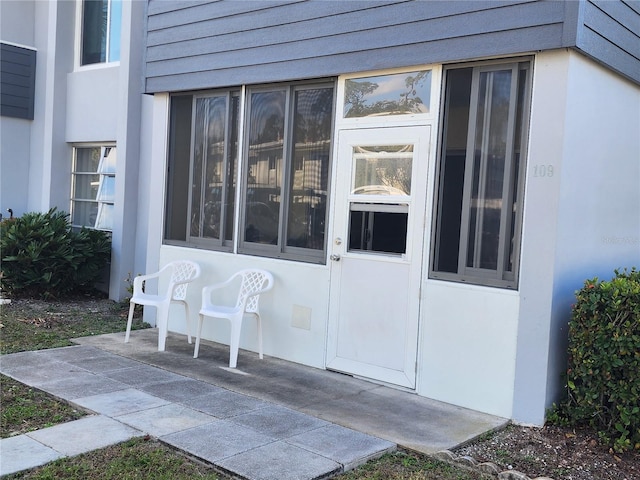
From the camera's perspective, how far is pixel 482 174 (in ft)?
15.7

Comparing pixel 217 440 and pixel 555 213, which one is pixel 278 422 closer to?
pixel 217 440

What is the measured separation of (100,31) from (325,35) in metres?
5.59

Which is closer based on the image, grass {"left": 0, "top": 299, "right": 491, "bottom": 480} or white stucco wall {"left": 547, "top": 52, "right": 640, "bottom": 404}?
grass {"left": 0, "top": 299, "right": 491, "bottom": 480}

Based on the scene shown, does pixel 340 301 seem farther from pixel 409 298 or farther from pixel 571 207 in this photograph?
pixel 571 207

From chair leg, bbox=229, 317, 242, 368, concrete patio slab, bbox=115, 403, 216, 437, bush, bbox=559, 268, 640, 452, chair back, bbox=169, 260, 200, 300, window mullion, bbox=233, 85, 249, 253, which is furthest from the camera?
chair back, bbox=169, 260, 200, 300

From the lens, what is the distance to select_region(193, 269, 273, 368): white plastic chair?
18.6 feet

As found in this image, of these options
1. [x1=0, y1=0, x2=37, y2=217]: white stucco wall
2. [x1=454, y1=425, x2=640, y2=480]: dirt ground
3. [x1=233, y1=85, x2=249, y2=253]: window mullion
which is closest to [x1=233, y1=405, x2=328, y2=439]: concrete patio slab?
[x1=454, y1=425, x2=640, y2=480]: dirt ground

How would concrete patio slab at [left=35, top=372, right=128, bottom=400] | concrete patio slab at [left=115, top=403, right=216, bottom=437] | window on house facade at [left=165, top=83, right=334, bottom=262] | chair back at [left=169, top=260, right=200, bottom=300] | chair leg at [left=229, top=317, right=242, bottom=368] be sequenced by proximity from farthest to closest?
chair back at [left=169, top=260, right=200, bottom=300], window on house facade at [left=165, top=83, right=334, bottom=262], chair leg at [left=229, top=317, right=242, bottom=368], concrete patio slab at [left=35, top=372, right=128, bottom=400], concrete patio slab at [left=115, top=403, right=216, bottom=437]

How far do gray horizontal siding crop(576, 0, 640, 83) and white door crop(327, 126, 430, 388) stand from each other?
1328mm

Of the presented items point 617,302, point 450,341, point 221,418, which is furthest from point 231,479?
point 617,302

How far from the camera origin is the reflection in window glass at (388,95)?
202 inches

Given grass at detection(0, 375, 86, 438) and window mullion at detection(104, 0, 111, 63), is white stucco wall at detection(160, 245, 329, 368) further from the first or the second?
window mullion at detection(104, 0, 111, 63)

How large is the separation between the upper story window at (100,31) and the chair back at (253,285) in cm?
506

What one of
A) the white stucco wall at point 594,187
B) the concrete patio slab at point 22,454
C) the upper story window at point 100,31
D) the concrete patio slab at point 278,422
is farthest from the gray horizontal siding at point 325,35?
the concrete patio slab at point 22,454
